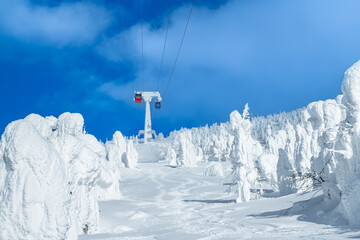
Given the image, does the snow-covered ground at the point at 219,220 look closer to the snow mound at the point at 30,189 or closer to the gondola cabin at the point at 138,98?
the snow mound at the point at 30,189

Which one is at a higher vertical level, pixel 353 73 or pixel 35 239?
pixel 353 73

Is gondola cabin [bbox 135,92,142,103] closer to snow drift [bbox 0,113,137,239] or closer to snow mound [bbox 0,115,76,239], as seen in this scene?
snow drift [bbox 0,113,137,239]

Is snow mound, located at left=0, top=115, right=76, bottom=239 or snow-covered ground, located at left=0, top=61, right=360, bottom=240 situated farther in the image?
snow-covered ground, located at left=0, top=61, right=360, bottom=240

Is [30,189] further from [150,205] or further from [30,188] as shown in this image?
[150,205]

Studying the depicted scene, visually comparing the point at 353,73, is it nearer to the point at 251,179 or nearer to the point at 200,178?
the point at 251,179

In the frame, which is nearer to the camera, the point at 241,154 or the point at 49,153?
the point at 49,153

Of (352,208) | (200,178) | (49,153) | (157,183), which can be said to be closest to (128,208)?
(352,208)

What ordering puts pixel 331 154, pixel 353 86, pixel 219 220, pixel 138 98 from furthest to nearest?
pixel 138 98, pixel 219 220, pixel 331 154, pixel 353 86

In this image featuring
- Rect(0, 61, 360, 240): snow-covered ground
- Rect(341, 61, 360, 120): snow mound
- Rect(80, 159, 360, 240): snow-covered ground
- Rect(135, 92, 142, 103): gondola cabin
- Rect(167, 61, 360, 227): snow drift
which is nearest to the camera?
Rect(0, 61, 360, 240): snow-covered ground

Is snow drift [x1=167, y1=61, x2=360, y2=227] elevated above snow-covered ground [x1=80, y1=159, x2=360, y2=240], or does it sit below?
above

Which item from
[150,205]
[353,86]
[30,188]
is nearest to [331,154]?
[353,86]

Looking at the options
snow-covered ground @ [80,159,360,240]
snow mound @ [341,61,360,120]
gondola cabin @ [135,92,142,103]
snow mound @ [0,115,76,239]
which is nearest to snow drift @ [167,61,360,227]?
snow mound @ [341,61,360,120]

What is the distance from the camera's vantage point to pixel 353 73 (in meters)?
12.3

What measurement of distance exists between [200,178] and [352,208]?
4093 cm
